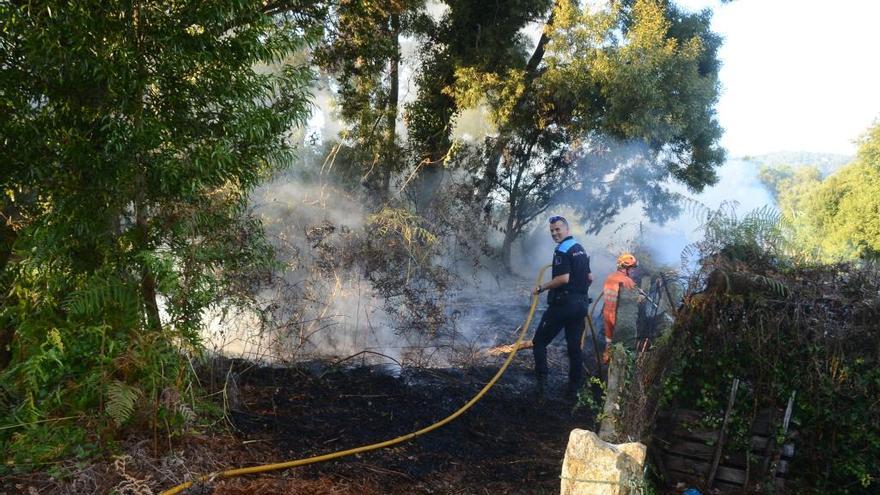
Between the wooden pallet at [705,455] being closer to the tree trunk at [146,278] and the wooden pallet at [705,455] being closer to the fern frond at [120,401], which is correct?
the fern frond at [120,401]

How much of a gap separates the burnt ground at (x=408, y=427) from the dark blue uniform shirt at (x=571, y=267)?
1.21 metres

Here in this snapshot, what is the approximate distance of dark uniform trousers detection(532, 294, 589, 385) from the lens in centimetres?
659

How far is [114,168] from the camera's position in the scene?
4367mm

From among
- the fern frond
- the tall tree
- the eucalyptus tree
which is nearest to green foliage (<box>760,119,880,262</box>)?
the tall tree

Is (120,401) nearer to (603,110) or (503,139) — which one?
(603,110)

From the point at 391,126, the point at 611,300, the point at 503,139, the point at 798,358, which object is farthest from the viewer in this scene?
the point at 503,139

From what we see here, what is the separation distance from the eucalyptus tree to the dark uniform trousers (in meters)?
3.43

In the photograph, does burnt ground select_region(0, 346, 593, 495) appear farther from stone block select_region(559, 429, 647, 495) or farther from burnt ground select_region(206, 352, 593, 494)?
stone block select_region(559, 429, 647, 495)

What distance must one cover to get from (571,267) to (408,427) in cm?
238

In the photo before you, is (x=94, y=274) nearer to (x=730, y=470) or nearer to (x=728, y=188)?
(x=730, y=470)

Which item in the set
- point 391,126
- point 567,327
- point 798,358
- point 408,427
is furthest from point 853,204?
point 408,427

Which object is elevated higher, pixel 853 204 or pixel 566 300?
pixel 853 204

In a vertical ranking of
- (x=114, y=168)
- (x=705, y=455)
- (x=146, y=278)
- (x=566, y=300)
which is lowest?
(x=705, y=455)

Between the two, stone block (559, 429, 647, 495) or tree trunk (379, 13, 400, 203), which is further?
tree trunk (379, 13, 400, 203)
